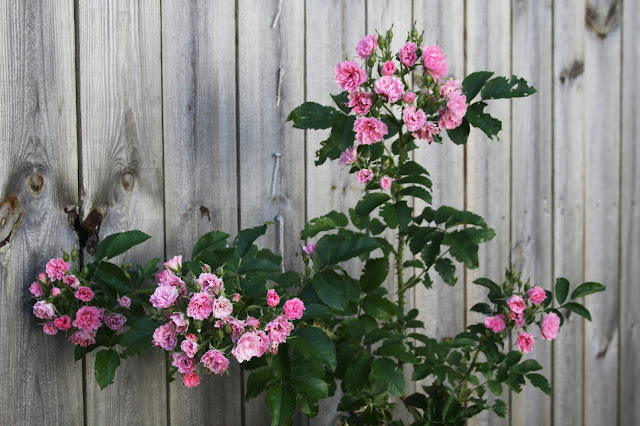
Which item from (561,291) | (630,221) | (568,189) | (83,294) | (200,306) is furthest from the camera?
(630,221)

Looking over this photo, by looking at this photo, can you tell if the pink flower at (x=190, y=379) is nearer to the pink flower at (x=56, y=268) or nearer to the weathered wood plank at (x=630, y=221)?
the pink flower at (x=56, y=268)

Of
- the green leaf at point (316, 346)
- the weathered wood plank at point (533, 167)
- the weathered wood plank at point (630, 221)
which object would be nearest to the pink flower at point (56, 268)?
the green leaf at point (316, 346)

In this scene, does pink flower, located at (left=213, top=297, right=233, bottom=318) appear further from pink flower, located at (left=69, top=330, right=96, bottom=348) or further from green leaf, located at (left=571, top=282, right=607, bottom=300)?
green leaf, located at (left=571, top=282, right=607, bottom=300)

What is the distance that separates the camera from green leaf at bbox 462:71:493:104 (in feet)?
4.53

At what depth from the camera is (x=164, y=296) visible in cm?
113

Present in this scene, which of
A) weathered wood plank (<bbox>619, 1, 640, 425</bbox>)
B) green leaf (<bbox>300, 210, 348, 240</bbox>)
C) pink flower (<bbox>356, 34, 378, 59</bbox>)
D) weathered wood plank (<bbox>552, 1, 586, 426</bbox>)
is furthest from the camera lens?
weathered wood plank (<bbox>619, 1, 640, 425</bbox>)

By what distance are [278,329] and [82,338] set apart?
0.39 meters

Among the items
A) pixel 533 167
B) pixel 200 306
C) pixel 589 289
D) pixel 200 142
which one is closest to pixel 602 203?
pixel 533 167

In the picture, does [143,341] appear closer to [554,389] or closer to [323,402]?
[323,402]

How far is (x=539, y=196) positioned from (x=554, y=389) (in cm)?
62

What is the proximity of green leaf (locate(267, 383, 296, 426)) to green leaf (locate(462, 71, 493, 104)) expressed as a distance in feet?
2.28

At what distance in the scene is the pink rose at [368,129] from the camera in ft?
4.23

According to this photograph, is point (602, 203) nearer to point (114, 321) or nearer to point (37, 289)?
point (114, 321)

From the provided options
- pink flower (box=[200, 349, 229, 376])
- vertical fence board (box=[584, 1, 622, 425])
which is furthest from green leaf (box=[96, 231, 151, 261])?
vertical fence board (box=[584, 1, 622, 425])
